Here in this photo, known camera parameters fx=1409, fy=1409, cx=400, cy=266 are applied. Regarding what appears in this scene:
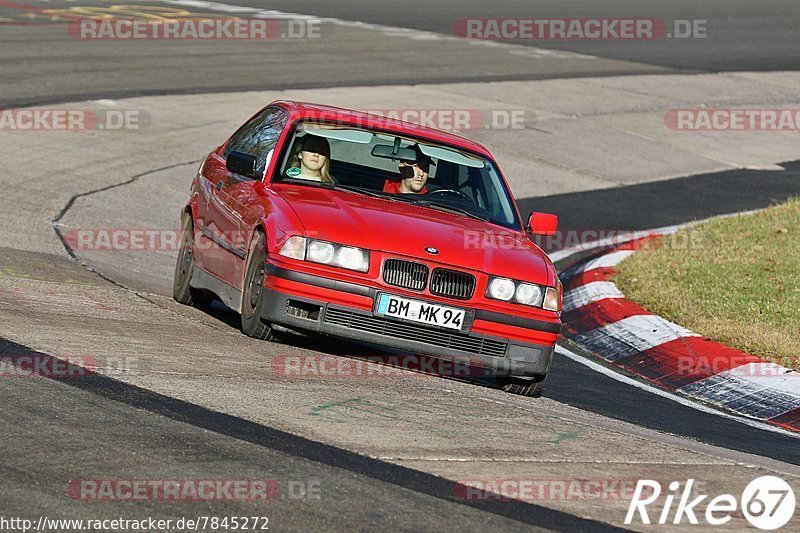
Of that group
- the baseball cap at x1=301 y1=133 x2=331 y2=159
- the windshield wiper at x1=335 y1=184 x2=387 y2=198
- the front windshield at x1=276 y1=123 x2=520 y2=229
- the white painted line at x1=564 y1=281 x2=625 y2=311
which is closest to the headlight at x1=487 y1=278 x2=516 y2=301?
the front windshield at x1=276 y1=123 x2=520 y2=229

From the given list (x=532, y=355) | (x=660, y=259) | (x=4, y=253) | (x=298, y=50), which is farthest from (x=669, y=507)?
(x=298, y=50)

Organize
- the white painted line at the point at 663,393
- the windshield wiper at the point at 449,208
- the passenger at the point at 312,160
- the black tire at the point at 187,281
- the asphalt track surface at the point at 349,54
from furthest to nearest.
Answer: the asphalt track surface at the point at 349,54 < the black tire at the point at 187,281 < the passenger at the point at 312,160 < the windshield wiper at the point at 449,208 < the white painted line at the point at 663,393

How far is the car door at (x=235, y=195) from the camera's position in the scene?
29.9ft

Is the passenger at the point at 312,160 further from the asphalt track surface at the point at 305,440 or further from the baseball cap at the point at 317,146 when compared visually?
the asphalt track surface at the point at 305,440

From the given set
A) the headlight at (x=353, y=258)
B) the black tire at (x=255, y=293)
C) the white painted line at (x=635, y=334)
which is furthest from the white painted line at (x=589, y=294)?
the headlight at (x=353, y=258)

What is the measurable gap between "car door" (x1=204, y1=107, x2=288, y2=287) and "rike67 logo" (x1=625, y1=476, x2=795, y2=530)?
3704 millimetres

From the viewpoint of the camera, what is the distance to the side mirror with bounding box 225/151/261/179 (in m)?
9.26

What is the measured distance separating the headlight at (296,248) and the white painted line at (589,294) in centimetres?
445

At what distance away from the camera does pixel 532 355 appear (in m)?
8.45

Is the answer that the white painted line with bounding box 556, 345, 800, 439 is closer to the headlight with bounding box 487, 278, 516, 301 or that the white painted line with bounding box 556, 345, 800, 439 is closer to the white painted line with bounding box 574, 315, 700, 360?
the white painted line with bounding box 574, 315, 700, 360

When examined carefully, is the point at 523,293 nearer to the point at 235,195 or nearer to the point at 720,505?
the point at 235,195

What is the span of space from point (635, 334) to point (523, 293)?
290 centimetres

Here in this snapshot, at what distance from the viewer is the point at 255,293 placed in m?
8.55

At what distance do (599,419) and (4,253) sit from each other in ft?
17.6
